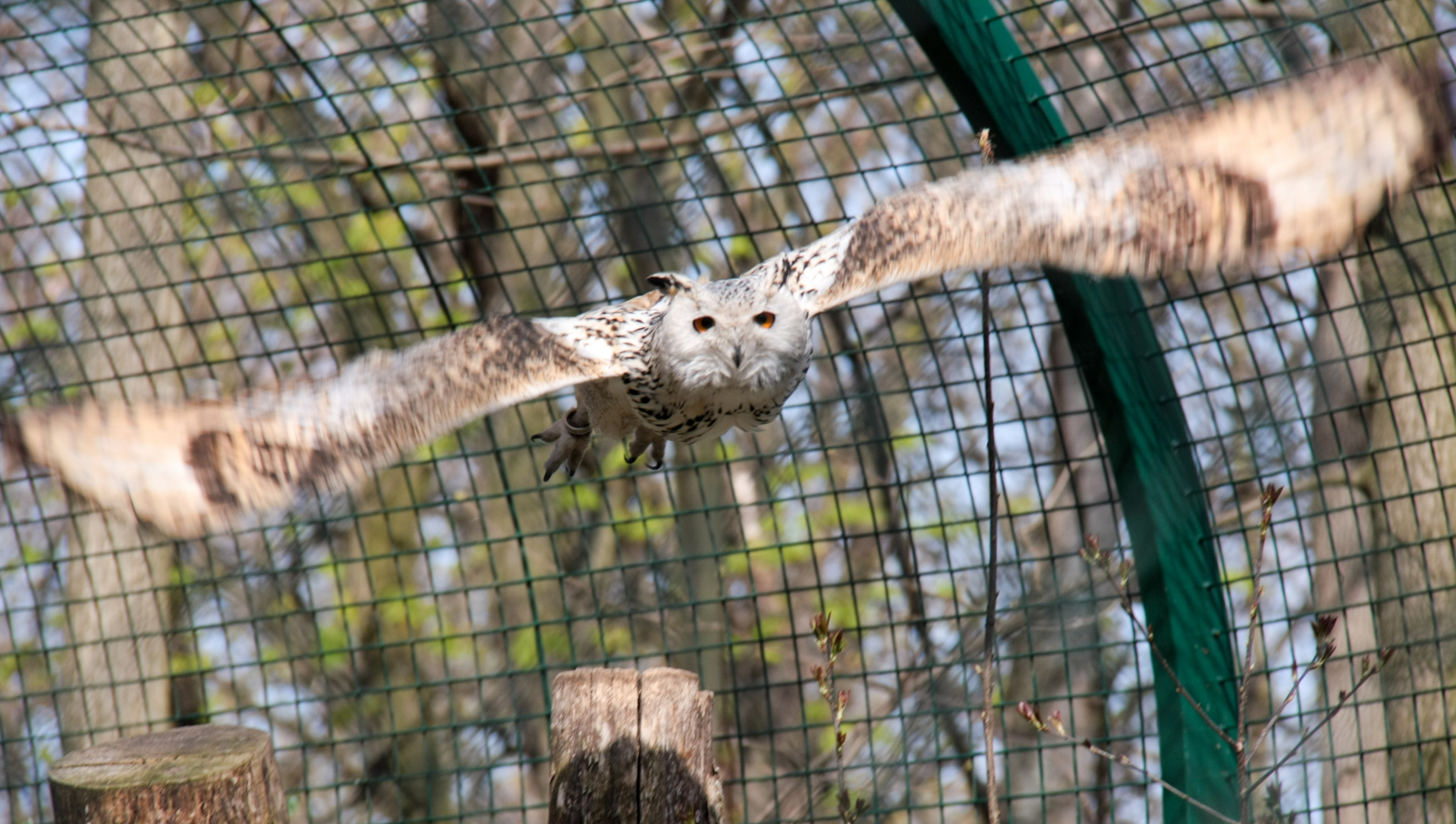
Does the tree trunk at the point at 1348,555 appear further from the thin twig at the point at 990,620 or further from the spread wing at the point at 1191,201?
the thin twig at the point at 990,620

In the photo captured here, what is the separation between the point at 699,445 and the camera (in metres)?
5.73

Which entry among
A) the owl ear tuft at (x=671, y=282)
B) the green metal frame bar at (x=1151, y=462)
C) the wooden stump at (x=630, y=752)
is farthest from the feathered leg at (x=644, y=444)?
the green metal frame bar at (x=1151, y=462)

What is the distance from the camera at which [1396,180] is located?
244 centimetres

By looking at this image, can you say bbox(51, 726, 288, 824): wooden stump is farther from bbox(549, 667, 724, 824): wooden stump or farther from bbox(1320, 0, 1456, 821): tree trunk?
bbox(1320, 0, 1456, 821): tree trunk

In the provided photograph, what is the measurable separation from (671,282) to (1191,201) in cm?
105

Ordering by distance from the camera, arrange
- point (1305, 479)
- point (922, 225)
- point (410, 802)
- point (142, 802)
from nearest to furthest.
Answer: point (142, 802) → point (922, 225) → point (1305, 479) → point (410, 802)

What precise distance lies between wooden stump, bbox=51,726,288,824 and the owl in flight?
38 centimetres

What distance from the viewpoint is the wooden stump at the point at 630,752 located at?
7.50 ft

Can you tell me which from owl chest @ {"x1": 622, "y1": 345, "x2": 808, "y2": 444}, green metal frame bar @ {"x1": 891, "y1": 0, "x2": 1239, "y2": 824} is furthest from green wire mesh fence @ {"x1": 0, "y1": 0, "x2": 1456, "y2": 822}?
owl chest @ {"x1": 622, "y1": 345, "x2": 808, "y2": 444}

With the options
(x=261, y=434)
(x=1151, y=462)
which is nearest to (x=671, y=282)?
(x=261, y=434)

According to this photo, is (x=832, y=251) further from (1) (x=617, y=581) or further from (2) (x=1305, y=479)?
(1) (x=617, y=581)

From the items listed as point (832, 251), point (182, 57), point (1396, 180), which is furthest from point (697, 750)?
point (182, 57)

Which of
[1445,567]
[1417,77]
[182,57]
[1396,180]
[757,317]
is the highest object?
[182,57]

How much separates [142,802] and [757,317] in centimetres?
133
